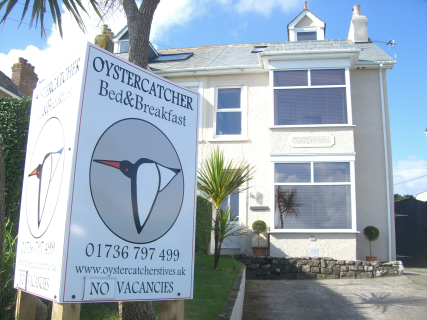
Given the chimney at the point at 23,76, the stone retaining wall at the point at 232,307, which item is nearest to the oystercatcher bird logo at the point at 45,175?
the stone retaining wall at the point at 232,307

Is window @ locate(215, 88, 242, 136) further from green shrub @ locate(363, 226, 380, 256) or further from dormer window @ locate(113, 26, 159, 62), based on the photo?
green shrub @ locate(363, 226, 380, 256)

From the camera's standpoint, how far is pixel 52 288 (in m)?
1.83

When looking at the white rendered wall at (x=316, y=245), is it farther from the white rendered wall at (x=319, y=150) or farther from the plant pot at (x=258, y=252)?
the plant pot at (x=258, y=252)

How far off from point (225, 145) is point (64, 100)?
9268 mm

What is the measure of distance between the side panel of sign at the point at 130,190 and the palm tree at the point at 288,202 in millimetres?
7751

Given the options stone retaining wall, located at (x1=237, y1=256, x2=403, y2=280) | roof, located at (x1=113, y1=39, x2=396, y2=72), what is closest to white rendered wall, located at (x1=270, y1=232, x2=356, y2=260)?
stone retaining wall, located at (x1=237, y1=256, x2=403, y2=280)

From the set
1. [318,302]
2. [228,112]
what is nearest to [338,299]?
[318,302]

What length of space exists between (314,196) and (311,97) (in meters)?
2.83

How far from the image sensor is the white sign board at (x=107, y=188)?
1861mm

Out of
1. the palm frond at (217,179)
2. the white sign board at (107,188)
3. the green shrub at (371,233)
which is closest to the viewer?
the white sign board at (107,188)

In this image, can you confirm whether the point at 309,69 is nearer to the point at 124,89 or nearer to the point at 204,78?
the point at 204,78

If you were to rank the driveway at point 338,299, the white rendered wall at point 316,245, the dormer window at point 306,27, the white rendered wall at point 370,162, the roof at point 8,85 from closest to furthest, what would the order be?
the driveway at point 338,299 → the white rendered wall at point 316,245 → the white rendered wall at point 370,162 → the dormer window at point 306,27 → the roof at point 8,85

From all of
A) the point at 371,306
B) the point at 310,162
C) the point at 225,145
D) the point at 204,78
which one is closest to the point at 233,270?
the point at 371,306

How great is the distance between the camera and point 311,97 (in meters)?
10.5
